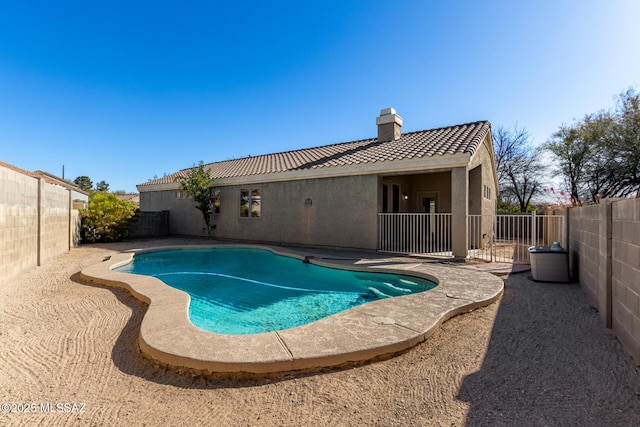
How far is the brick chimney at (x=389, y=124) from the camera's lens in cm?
1433

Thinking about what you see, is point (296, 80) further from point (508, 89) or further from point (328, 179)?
point (508, 89)

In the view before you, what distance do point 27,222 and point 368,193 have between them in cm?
995

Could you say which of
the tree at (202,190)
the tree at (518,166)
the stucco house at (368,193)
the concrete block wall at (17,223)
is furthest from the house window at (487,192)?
the concrete block wall at (17,223)

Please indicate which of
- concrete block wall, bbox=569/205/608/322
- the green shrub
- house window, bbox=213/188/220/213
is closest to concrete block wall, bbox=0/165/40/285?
the green shrub

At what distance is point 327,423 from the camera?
7.36 ft

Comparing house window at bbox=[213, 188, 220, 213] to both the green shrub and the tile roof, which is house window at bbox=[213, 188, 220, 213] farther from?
the green shrub

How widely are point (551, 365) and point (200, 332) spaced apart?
382 cm

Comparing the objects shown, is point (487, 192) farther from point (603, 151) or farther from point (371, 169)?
point (603, 151)

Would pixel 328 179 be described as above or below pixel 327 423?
above

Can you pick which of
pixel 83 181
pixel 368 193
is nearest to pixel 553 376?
pixel 368 193

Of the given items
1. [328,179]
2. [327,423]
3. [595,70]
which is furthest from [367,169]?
[595,70]

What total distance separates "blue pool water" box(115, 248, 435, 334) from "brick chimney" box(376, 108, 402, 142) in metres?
7.93

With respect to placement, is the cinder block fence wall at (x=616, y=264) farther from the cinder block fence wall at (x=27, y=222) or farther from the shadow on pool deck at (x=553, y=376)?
the cinder block fence wall at (x=27, y=222)

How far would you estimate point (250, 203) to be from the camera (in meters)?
15.4
